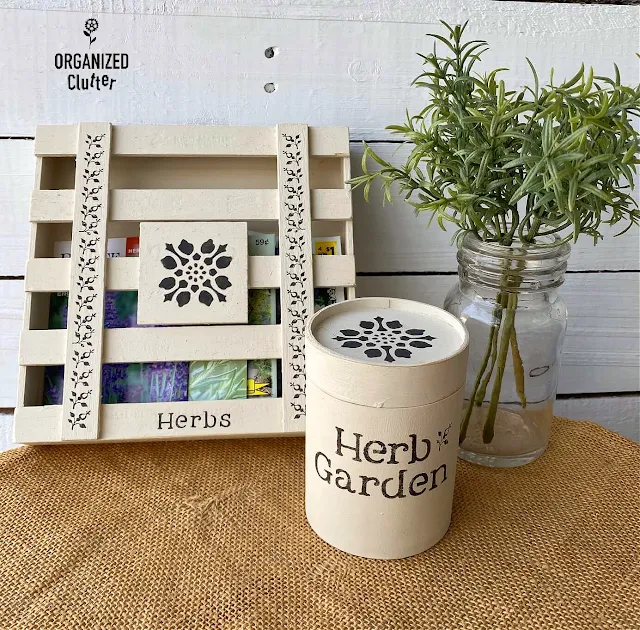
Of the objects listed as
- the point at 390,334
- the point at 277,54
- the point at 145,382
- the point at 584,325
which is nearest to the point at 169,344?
the point at 145,382

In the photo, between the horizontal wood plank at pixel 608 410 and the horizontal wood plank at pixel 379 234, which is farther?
the horizontal wood plank at pixel 608 410

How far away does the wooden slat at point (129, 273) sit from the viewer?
670 millimetres

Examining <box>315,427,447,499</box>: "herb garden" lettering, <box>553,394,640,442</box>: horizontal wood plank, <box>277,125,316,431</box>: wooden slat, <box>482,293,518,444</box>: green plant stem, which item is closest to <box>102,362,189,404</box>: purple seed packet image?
<box>277,125,316,431</box>: wooden slat

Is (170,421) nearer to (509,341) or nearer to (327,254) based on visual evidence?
(327,254)

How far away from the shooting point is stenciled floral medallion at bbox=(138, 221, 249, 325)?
2.20 feet

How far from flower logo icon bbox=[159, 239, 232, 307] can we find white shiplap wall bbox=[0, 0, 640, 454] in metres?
0.18

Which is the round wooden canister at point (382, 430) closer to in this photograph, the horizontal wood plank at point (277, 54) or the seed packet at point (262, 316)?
the seed packet at point (262, 316)

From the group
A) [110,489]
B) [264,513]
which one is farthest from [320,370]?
[110,489]

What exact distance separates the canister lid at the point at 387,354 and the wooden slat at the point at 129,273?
123 mm

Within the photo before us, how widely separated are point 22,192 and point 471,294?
0.56m

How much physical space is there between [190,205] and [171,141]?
8 cm

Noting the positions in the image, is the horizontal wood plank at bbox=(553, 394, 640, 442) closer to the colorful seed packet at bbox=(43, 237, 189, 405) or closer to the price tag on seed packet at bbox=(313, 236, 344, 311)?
the price tag on seed packet at bbox=(313, 236, 344, 311)

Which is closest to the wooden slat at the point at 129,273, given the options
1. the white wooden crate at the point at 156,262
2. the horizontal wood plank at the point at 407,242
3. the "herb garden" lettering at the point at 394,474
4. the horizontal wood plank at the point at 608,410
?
the white wooden crate at the point at 156,262

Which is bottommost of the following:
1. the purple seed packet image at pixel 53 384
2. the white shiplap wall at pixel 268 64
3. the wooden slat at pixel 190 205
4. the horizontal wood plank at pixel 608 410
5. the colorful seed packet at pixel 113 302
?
the horizontal wood plank at pixel 608 410
